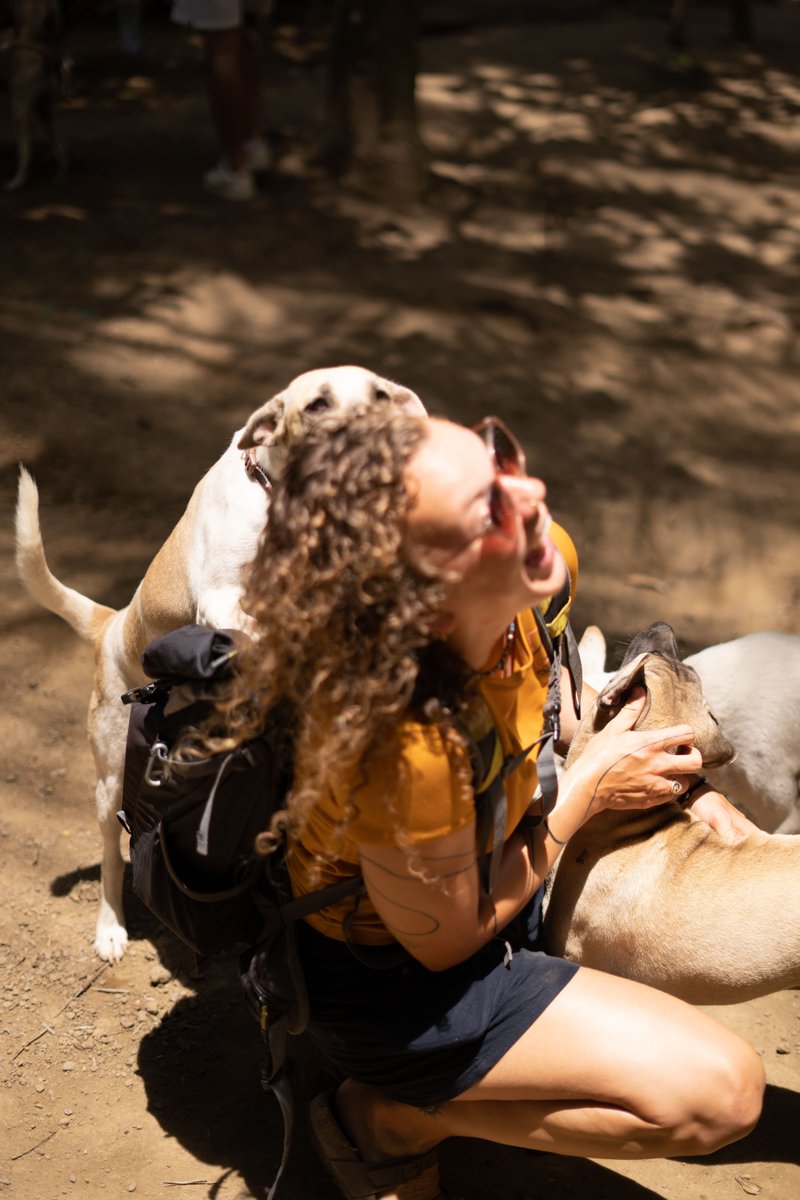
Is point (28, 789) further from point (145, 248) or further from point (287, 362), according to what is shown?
point (145, 248)

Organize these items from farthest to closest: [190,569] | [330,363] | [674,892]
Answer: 1. [330,363]
2. [190,569]
3. [674,892]

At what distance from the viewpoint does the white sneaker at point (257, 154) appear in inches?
275

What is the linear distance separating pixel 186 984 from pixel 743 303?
4.95 meters

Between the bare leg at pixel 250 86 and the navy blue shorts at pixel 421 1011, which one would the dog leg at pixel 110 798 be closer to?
the navy blue shorts at pixel 421 1011

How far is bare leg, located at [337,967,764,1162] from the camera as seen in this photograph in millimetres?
2191

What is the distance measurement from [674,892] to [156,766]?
1137mm

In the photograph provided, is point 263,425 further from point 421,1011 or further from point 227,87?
point 227,87

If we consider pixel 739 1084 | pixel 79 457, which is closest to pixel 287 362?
pixel 79 457

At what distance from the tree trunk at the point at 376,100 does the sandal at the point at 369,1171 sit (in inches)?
220

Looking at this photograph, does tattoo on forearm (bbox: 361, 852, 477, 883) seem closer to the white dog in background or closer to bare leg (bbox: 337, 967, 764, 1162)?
bare leg (bbox: 337, 967, 764, 1162)

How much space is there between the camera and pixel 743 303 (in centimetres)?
657

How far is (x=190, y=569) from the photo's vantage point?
2812 mm

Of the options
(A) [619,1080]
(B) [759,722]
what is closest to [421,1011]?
(A) [619,1080]

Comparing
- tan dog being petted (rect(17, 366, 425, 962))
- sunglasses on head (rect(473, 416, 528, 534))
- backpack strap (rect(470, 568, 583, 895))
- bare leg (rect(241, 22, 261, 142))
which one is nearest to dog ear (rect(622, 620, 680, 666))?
backpack strap (rect(470, 568, 583, 895))
